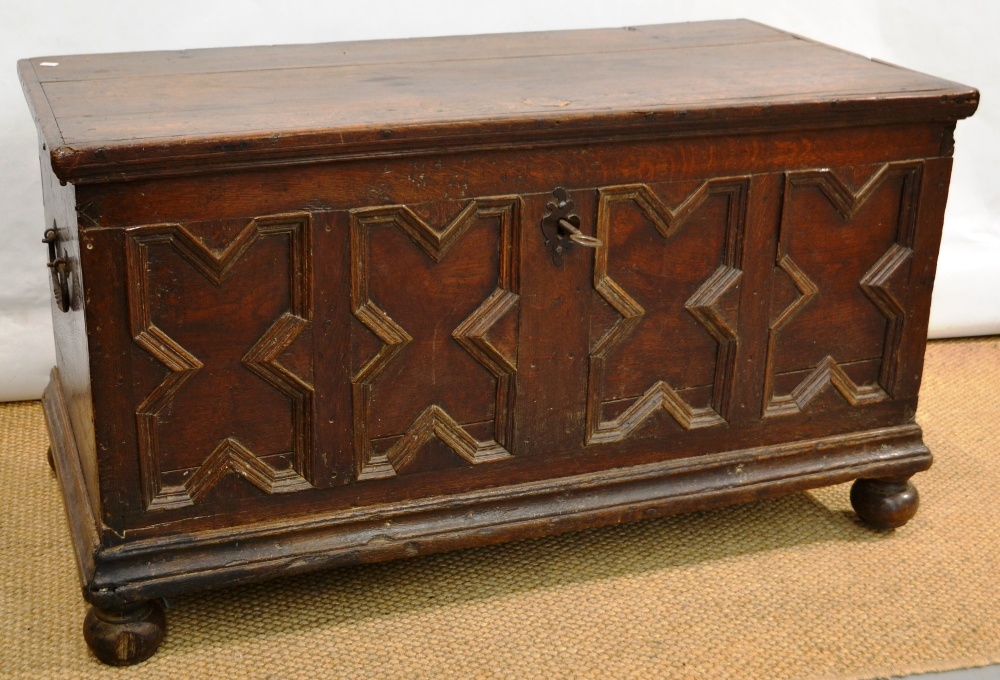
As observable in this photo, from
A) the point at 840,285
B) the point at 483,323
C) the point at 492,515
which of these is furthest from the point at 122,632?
the point at 840,285

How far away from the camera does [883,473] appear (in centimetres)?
230

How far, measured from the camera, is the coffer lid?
1.82m

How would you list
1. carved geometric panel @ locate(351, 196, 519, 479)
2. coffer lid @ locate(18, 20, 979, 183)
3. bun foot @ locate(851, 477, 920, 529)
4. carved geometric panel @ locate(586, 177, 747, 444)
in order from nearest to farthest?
coffer lid @ locate(18, 20, 979, 183)
carved geometric panel @ locate(351, 196, 519, 479)
carved geometric panel @ locate(586, 177, 747, 444)
bun foot @ locate(851, 477, 920, 529)

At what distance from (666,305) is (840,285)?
287 millimetres

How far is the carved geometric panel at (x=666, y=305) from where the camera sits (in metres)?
2.06

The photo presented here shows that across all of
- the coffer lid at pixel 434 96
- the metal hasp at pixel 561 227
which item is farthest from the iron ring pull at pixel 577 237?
the coffer lid at pixel 434 96

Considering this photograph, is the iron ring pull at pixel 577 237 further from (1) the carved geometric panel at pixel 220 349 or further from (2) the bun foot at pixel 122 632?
(2) the bun foot at pixel 122 632

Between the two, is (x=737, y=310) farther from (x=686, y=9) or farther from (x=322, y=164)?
(x=686, y=9)

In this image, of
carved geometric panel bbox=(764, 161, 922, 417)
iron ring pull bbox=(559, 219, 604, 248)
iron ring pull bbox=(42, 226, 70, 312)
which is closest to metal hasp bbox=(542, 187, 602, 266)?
iron ring pull bbox=(559, 219, 604, 248)

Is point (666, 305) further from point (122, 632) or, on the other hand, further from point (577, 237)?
point (122, 632)

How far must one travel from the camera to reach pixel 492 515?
2.12 meters

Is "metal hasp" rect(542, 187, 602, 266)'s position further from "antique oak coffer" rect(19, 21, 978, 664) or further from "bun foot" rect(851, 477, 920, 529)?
"bun foot" rect(851, 477, 920, 529)

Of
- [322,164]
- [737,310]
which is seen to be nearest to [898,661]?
[737,310]

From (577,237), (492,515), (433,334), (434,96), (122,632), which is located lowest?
(122,632)
